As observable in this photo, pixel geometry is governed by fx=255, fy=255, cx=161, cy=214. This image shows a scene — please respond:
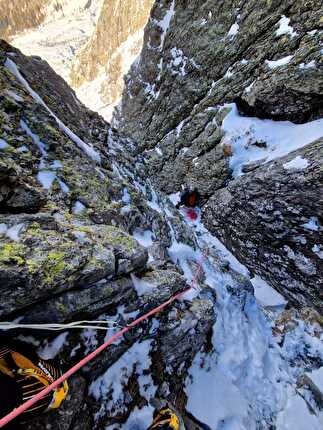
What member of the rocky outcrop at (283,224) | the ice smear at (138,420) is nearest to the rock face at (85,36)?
the rocky outcrop at (283,224)

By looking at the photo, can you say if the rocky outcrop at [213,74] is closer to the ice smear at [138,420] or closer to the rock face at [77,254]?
the rock face at [77,254]

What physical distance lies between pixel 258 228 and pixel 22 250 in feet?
24.6

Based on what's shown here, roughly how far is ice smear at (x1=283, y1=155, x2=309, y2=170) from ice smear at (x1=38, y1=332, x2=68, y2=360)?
7306 mm

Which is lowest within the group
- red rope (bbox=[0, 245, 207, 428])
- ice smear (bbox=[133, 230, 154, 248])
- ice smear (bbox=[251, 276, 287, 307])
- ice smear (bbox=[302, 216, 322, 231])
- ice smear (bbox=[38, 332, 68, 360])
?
ice smear (bbox=[251, 276, 287, 307])

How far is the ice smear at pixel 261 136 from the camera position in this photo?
8852 mm

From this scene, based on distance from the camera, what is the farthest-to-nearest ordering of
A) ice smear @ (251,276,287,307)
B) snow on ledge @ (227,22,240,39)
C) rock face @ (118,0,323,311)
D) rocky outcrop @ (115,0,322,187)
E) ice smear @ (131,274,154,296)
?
snow on ledge @ (227,22,240,39), rocky outcrop @ (115,0,322,187), ice smear @ (251,276,287,307), rock face @ (118,0,323,311), ice smear @ (131,274,154,296)

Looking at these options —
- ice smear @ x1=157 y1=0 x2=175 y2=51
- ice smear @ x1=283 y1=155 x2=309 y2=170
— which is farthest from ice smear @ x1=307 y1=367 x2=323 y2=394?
ice smear @ x1=157 y1=0 x2=175 y2=51

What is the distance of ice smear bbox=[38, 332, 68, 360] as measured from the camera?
281cm

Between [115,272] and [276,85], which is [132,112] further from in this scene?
[115,272]

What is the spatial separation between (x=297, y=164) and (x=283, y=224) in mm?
1825

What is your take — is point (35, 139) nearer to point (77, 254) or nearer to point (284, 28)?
point (77, 254)

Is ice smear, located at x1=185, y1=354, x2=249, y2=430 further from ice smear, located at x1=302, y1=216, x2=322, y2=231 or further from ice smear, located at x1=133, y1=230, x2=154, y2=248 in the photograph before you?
ice smear, located at x1=302, y1=216, x2=322, y2=231

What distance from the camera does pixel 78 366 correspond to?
2564 mm

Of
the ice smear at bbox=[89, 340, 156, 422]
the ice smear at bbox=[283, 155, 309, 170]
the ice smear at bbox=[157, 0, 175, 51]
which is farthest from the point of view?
the ice smear at bbox=[157, 0, 175, 51]
